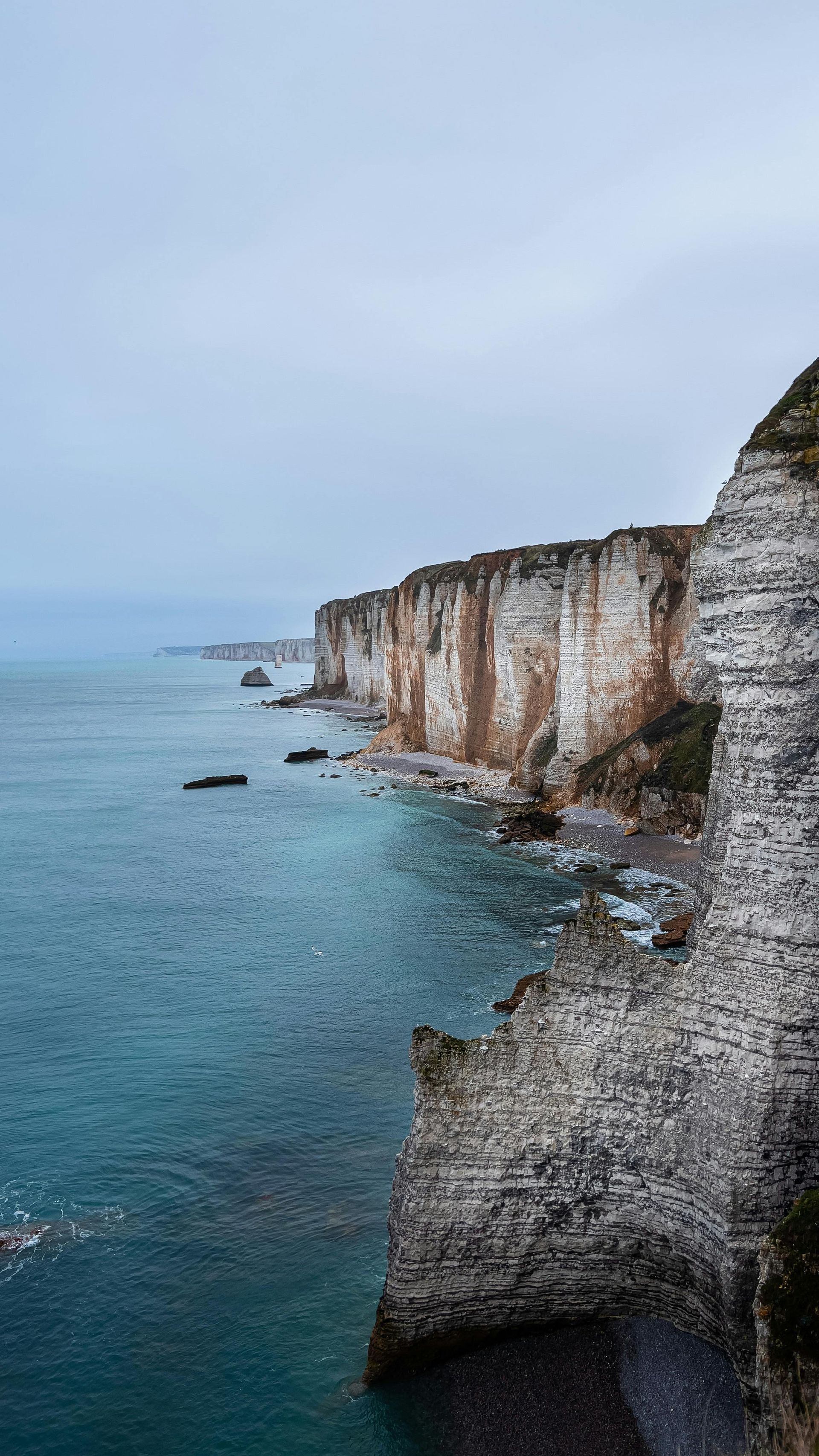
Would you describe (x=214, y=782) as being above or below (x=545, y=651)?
below

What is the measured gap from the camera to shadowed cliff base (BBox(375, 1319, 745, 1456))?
333 inches

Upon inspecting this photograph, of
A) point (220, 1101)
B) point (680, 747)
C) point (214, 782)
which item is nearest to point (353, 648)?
A: point (214, 782)

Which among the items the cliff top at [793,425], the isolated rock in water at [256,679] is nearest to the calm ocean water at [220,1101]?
the cliff top at [793,425]

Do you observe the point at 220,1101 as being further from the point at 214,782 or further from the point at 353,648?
the point at 353,648

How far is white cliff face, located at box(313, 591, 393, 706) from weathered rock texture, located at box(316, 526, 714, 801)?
33124mm

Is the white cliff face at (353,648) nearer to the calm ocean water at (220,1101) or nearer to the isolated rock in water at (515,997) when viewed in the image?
the calm ocean water at (220,1101)

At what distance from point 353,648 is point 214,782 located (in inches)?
2240

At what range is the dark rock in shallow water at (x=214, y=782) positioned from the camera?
2083 inches

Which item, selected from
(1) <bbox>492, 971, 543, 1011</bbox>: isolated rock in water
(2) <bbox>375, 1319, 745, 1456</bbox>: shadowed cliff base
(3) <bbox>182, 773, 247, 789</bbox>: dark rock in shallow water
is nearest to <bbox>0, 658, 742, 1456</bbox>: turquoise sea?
(2) <bbox>375, 1319, 745, 1456</bbox>: shadowed cliff base

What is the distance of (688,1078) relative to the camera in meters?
8.37

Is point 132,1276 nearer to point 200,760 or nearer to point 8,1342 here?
point 8,1342

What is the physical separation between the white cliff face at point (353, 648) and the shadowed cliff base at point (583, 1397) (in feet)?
269

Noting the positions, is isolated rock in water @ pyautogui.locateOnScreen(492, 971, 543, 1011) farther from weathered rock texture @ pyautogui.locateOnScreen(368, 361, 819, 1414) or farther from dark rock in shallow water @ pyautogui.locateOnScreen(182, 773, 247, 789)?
dark rock in shallow water @ pyautogui.locateOnScreen(182, 773, 247, 789)

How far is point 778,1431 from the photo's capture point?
650 centimetres
